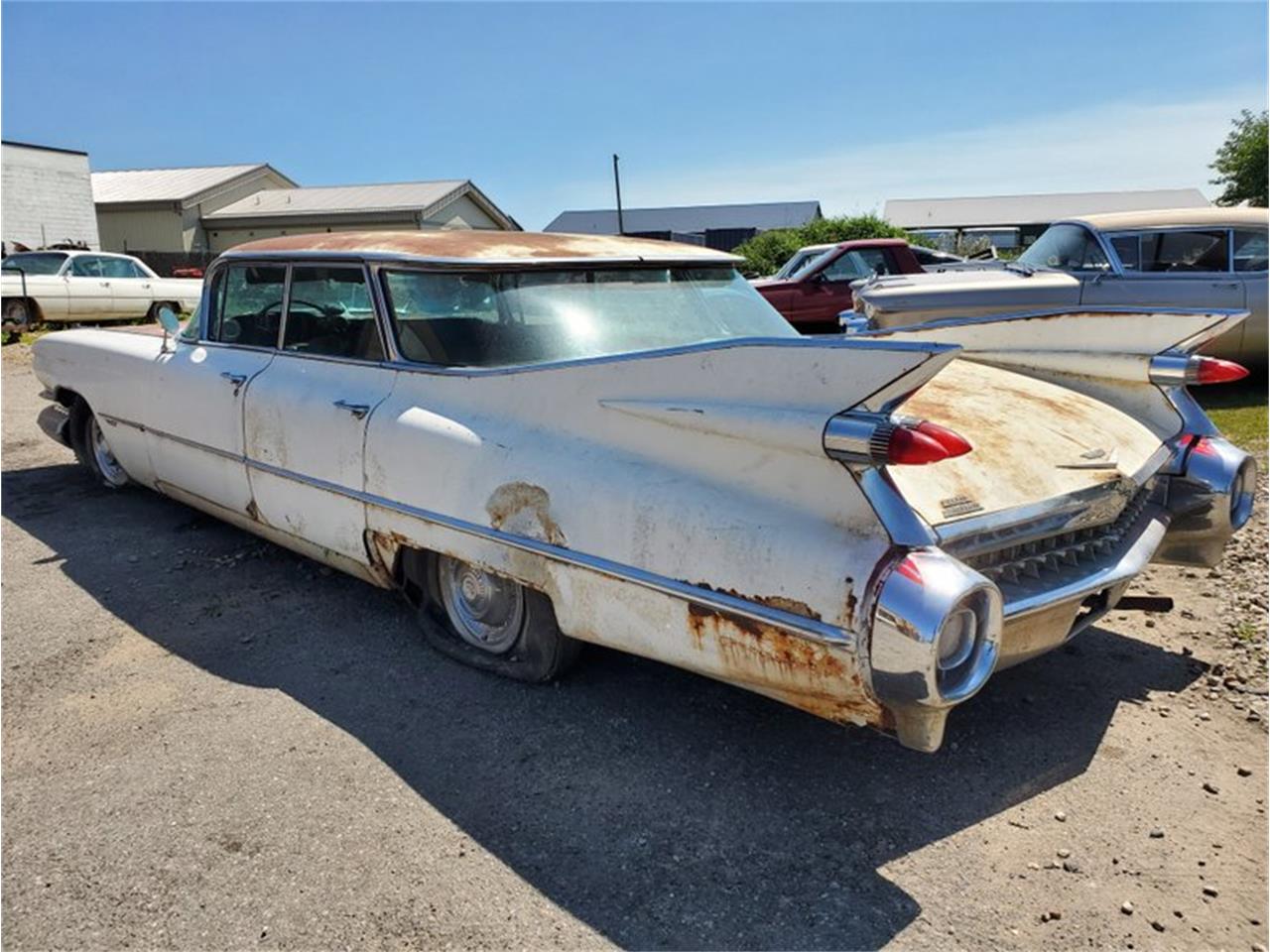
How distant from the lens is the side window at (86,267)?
14812 mm

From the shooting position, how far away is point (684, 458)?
2.46 meters

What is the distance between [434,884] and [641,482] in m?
1.13

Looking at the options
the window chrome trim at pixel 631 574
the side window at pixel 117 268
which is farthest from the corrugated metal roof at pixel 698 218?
the window chrome trim at pixel 631 574

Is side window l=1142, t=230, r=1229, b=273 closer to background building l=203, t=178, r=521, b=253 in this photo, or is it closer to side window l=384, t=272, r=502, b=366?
side window l=384, t=272, r=502, b=366

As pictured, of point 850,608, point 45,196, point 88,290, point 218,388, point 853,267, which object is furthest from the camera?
point 45,196

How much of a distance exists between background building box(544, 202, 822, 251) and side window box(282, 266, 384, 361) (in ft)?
129

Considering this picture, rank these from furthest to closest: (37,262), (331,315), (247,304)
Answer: (37,262)
(247,304)
(331,315)

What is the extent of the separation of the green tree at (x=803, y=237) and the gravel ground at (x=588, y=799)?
66.3ft

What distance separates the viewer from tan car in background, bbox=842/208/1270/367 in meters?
7.69

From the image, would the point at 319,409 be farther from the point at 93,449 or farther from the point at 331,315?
the point at 93,449

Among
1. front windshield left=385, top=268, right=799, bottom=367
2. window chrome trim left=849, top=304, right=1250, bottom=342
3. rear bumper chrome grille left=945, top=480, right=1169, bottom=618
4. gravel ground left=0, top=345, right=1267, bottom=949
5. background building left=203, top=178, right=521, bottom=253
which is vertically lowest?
gravel ground left=0, top=345, right=1267, bottom=949

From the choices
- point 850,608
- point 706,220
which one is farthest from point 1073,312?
point 706,220

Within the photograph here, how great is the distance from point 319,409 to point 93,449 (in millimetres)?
2993

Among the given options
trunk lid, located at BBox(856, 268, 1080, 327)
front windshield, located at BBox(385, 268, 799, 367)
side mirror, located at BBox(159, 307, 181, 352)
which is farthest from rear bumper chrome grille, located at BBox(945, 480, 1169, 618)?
trunk lid, located at BBox(856, 268, 1080, 327)
